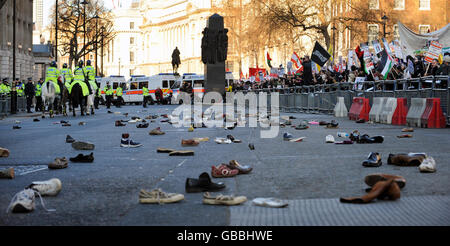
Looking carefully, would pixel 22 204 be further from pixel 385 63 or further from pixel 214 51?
pixel 214 51

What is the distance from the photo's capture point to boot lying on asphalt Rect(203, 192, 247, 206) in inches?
220

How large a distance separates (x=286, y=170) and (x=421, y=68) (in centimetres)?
1486

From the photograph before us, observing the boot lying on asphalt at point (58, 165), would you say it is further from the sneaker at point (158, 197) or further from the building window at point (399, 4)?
the building window at point (399, 4)

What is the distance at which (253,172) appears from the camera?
26.0 ft

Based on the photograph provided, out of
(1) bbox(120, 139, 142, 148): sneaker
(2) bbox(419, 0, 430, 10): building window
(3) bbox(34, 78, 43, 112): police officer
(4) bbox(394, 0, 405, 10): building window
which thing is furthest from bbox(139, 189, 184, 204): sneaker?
(2) bbox(419, 0, 430, 10): building window

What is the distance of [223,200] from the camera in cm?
563

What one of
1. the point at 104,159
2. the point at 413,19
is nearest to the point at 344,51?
the point at 413,19

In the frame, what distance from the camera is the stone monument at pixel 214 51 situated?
167ft

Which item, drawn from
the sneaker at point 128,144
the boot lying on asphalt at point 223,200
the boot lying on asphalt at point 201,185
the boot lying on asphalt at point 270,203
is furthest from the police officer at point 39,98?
the boot lying on asphalt at point 270,203

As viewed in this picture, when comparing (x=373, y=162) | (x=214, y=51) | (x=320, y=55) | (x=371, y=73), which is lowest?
(x=373, y=162)

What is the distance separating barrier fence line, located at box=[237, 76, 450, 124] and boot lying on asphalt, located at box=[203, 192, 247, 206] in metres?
12.6

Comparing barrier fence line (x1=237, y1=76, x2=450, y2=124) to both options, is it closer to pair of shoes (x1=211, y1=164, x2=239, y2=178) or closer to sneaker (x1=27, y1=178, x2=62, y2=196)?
pair of shoes (x1=211, y1=164, x2=239, y2=178)

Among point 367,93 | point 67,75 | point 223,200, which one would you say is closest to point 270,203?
point 223,200

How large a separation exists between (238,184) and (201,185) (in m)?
0.59
